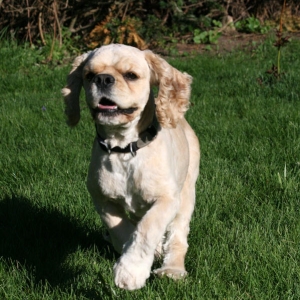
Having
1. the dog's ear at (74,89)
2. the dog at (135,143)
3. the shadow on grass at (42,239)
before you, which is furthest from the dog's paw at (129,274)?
the dog's ear at (74,89)

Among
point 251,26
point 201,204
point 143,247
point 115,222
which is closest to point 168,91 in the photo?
point 115,222

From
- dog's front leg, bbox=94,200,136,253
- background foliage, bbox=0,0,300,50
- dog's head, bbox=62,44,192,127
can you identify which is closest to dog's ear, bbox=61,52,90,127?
dog's head, bbox=62,44,192,127

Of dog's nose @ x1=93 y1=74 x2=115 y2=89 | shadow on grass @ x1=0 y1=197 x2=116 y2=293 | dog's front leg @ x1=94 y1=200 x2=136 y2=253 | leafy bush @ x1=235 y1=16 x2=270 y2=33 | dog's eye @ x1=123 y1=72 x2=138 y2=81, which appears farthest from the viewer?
leafy bush @ x1=235 y1=16 x2=270 y2=33

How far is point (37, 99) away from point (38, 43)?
338 cm

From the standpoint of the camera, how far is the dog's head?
310 centimetres

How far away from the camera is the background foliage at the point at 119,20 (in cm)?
1027

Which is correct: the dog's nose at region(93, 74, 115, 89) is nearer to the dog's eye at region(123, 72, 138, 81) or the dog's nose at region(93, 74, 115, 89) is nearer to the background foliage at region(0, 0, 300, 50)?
the dog's eye at region(123, 72, 138, 81)

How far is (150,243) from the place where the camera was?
2.89 metres

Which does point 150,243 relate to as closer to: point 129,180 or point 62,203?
point 129,180

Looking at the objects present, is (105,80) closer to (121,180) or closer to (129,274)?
(121,180)

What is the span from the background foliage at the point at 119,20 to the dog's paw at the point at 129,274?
7572mm

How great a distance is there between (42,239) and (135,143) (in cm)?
106

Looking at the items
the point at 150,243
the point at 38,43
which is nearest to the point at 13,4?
the point at 38,43

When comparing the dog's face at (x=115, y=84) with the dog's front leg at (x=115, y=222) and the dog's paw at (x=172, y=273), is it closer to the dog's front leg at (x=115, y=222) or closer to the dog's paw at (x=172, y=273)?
the dog's front leg at (x=115, y=222)
